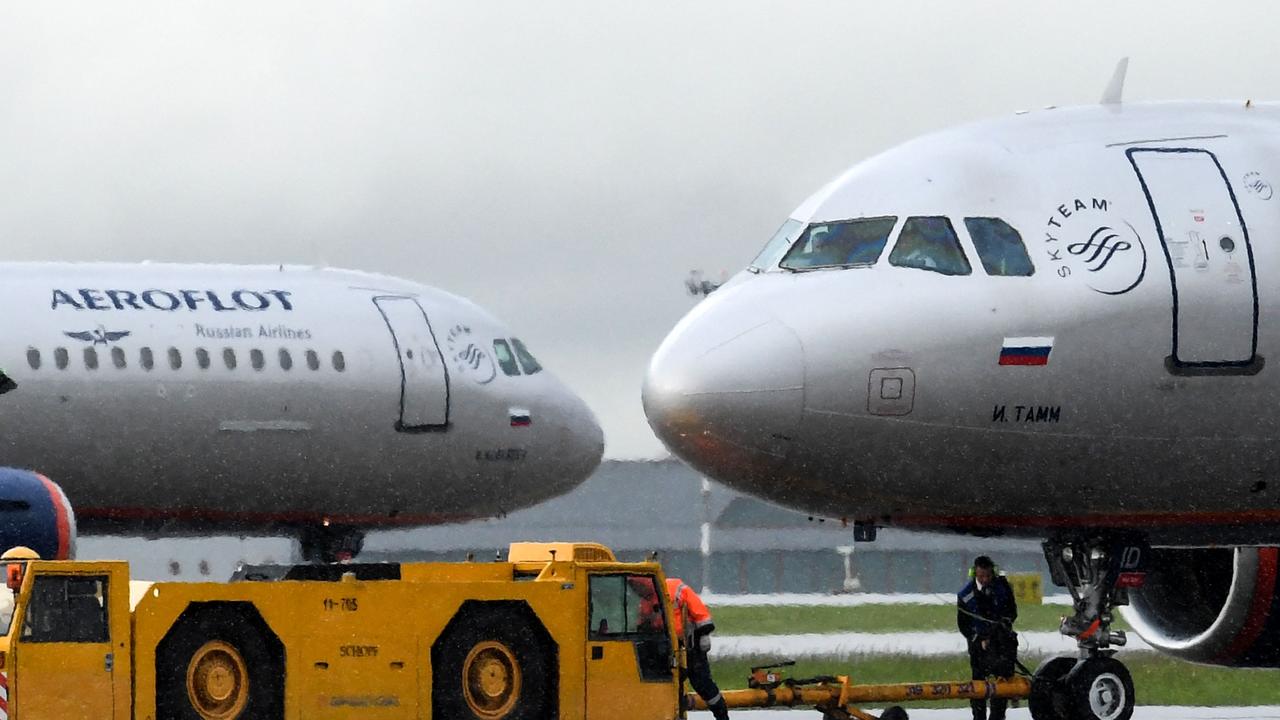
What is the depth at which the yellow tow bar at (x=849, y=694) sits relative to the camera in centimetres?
1669

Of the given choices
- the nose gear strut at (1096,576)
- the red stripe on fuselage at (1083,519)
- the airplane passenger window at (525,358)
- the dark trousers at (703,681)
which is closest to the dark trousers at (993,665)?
the nose gear strut at (1096,576)

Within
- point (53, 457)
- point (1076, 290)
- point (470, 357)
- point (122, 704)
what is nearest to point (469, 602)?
point (122, 704)

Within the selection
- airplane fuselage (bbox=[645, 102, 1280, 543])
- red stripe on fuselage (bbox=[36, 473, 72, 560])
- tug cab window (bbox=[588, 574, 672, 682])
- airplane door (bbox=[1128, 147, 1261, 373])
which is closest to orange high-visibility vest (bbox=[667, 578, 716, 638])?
tug cab window (bbox=[588, 574, 672, 682])

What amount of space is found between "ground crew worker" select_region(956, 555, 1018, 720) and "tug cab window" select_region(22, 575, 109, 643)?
660 cm

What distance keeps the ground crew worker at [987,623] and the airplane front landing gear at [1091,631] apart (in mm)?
1793

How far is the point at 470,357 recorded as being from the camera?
102 ft

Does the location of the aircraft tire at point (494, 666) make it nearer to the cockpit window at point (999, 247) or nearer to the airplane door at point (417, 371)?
the cockpit window at point (999, 247)

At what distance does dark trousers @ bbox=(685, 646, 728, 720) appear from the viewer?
1658cm

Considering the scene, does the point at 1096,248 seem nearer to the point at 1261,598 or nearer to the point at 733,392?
the point at 733,392

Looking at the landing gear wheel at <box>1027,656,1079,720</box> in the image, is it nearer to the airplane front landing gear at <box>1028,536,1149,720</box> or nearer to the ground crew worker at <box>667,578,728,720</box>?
the airplane front landing gear at <box>1028,536,1149,720</box>

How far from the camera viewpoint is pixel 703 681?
1658cm

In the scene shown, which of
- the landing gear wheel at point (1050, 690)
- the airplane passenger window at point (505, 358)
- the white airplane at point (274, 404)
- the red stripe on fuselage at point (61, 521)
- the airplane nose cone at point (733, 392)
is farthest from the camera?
the airplane passenger window at point (505, 358)

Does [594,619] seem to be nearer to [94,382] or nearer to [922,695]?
[922,695]

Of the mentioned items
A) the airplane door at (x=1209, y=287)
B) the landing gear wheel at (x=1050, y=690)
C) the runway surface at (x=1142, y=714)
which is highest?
the airplane door at (x=1209, y=287)
